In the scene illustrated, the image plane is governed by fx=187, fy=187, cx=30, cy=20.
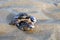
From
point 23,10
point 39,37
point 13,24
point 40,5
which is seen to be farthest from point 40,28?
point 40,5

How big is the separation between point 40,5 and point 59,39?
1.14 metres

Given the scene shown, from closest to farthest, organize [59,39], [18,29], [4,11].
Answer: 1. [59,39]
2. [18,29]
3. [4,11]

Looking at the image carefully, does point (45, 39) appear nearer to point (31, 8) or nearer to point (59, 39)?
point (59, 39)

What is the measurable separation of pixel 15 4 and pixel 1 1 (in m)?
0.34

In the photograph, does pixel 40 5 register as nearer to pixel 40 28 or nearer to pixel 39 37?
pixel 40 28

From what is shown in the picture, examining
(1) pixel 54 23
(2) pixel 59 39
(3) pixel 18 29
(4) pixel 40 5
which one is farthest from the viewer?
(4) pixel 40 5

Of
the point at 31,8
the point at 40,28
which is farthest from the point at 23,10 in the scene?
the point at 40,28

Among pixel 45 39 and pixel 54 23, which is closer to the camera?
pixel 45 39

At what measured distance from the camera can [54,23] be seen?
2.75 metres

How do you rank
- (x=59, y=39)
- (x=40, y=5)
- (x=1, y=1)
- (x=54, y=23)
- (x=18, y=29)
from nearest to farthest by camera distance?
(x=59, y=39) → (x=18, y=29) → (x=54, y=23) → (x=40, y=5) → (x=1, y=1)

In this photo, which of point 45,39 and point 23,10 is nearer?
point 45,39

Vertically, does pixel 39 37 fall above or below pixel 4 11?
below

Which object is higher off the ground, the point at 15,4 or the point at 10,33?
the point at 15,4

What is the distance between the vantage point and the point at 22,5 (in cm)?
342
